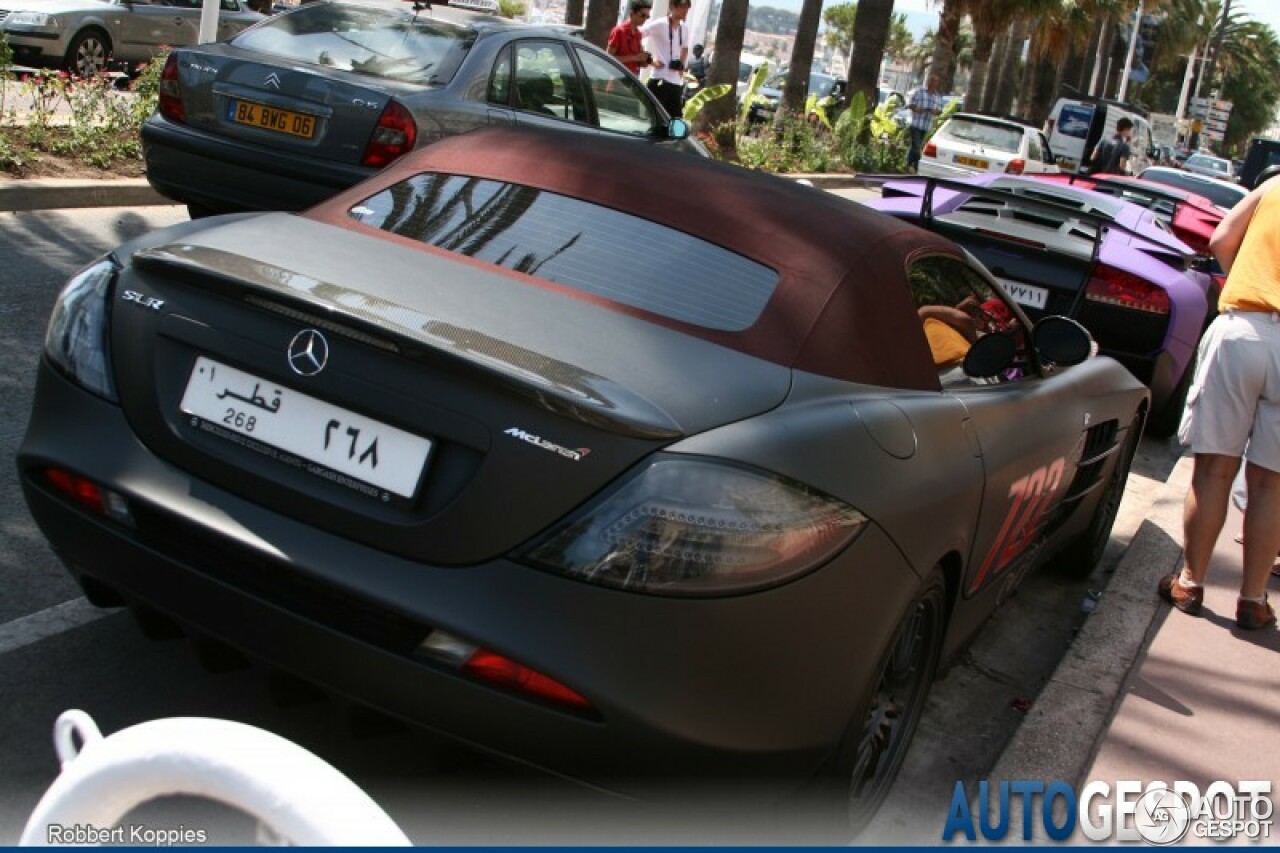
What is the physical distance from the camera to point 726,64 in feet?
77.7

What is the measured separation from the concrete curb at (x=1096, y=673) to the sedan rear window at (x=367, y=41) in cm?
446

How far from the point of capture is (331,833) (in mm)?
1732

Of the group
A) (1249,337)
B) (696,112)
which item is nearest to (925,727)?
(1249,337)

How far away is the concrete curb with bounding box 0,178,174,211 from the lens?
8.75 metres

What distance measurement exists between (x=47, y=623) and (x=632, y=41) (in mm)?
12454

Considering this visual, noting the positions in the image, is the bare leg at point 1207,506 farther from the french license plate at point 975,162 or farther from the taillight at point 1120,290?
the french license plate at point 975,162

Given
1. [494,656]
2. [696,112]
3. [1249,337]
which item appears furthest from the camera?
[696,112]

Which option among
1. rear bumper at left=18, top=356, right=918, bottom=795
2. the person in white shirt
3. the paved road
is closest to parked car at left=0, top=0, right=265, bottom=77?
the person in white shirt

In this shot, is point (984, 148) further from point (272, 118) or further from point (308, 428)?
point (308, 428)

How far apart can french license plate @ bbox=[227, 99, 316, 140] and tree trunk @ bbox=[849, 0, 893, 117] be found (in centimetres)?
2002

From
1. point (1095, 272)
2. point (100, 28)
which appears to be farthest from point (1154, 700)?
point (100, 28)

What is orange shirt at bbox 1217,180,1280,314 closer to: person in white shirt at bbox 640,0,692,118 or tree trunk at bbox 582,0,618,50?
person in white shirt at bbox 640,0,692,118

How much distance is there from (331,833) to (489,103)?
712 cm

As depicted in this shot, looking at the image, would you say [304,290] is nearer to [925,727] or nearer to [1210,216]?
[925,727]
